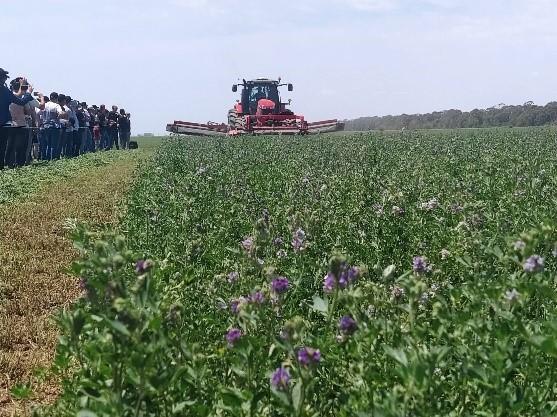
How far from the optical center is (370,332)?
2803 mm

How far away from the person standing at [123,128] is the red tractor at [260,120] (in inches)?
123

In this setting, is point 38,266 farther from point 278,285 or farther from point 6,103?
point 6,103

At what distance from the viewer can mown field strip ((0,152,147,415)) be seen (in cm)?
479

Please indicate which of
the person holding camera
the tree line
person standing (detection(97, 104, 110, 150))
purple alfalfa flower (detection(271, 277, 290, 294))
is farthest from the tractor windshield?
purple alfalfa flower (detection(271, 277, 290, 294))

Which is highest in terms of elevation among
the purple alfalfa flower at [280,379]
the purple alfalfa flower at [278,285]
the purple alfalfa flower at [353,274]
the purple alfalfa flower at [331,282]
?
the purple alfalfa flower at [353,274]

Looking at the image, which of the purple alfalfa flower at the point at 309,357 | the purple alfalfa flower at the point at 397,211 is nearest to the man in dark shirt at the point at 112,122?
the purple alfalfa flower at the point at 397,211

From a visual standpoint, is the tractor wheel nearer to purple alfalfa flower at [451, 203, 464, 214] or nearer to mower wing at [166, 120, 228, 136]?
mower wing at [166, 120, 228, 136]

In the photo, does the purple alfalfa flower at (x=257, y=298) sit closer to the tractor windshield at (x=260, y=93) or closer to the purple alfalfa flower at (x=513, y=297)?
the purple alfalfa flower at (x=513, y=297)

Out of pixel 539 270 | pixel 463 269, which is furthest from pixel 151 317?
pixel 463 269

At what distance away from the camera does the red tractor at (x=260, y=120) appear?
32469 mm

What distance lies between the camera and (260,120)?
3334 cm

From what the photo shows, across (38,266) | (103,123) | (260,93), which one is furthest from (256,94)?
(38,266)

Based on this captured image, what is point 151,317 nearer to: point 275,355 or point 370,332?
point 370,332

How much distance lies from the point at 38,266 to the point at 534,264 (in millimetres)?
5335
